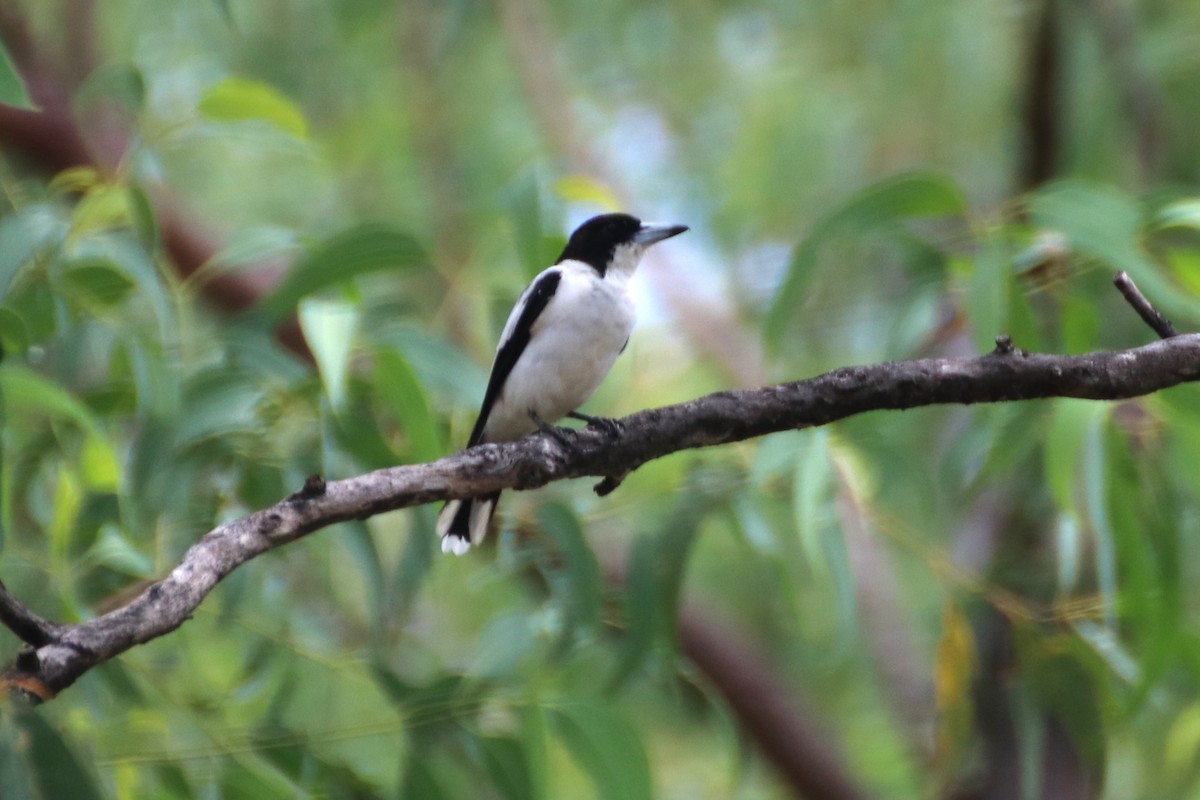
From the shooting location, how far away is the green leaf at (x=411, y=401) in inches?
111

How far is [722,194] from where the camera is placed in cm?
575

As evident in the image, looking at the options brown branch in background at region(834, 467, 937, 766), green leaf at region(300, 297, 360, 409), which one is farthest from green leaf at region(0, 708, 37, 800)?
brown branch in background at region(834, 467, 937, 766)

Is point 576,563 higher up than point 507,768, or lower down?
higher up

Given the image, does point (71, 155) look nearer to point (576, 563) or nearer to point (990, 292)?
point (576, 563)

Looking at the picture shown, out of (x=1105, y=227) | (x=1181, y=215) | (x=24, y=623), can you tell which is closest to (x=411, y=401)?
(x=24, y=623)

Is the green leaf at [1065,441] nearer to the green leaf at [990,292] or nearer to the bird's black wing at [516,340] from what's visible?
the green leaf at [990,292]

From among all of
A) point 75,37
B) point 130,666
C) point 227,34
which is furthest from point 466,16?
point 130,666

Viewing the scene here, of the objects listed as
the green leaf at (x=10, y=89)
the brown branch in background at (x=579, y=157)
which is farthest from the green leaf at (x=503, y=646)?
the brown branch in background at (x=579, y=157)

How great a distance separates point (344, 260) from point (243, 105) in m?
0.43

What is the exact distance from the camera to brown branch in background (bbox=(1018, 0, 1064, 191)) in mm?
4566

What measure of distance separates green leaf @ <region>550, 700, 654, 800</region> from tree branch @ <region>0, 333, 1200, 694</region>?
0.61 metres

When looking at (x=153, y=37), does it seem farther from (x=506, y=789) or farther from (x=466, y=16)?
(x=506, y=789)

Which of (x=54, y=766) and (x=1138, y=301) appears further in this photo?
(x=1138, y=301)

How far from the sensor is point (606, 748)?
269 cm
